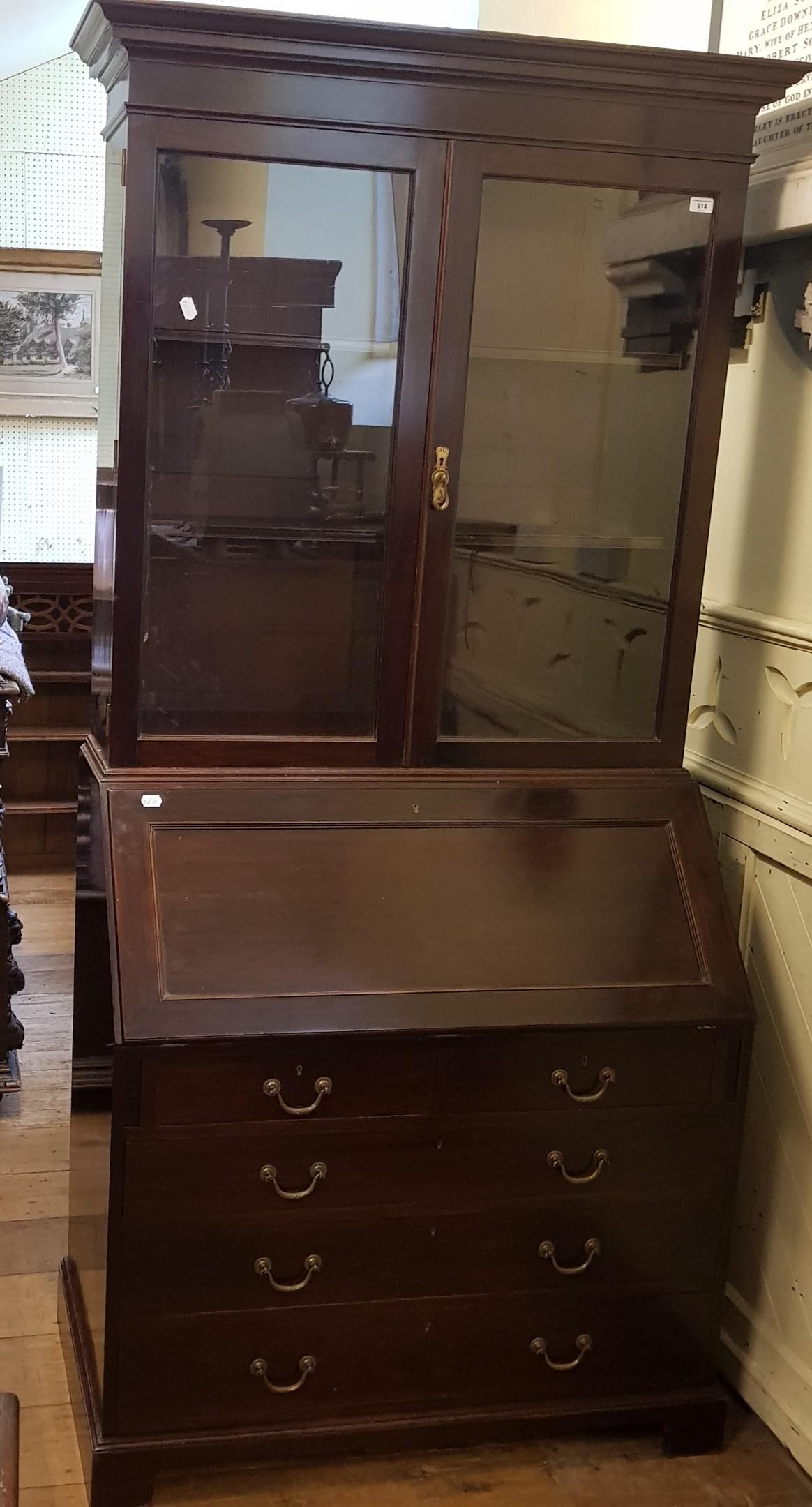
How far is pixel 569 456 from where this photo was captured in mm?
2197

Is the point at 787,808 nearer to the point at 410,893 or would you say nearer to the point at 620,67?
the point at 410,893

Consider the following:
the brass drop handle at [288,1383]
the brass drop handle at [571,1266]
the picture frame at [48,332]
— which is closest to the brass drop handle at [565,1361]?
the brass drop handle at [571,1266]

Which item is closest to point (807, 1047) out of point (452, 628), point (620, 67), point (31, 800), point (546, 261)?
point (452, 628)

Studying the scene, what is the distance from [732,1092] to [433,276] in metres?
1.25

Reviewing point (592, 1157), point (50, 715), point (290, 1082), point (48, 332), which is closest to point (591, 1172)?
point (592, 1157)

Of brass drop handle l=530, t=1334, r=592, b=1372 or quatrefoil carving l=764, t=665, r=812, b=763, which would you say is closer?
brass drop handle l=530, t=1334, r=592, b=1372

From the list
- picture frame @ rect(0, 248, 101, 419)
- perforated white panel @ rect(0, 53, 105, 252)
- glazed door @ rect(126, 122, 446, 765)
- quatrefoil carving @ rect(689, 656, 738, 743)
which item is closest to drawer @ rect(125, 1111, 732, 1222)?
glazed door @ rect(126, 122, 446, 765)

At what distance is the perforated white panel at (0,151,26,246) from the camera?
4578 millimetres

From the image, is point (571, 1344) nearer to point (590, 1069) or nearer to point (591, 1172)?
point (591, 1172)

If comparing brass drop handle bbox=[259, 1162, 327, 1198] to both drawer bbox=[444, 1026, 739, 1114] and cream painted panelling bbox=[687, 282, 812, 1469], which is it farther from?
cream painted panelling bbox=[687, 282, 812, 1469]

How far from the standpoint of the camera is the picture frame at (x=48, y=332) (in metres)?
4.64

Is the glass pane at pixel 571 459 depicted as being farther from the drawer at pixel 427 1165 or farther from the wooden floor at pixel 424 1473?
the wooden floor at pixel 424 1473

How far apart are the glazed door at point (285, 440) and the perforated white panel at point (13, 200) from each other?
9.82ft

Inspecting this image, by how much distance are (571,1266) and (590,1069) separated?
1.02 feet
